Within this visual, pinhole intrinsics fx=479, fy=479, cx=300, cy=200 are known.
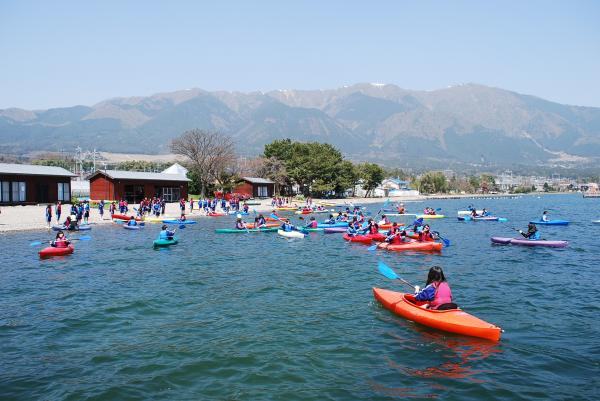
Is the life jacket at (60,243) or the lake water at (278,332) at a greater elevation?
the life jacket at (60,243)

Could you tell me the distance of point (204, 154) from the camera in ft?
241

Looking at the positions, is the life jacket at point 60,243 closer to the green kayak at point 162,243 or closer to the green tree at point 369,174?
the green kayak at point 162,243

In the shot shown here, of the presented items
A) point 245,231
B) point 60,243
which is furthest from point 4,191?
point 60,243

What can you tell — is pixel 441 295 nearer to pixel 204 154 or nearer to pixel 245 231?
pixel 245 231

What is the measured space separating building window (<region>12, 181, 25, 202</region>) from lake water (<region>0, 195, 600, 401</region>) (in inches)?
1046

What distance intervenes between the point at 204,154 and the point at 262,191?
15377 mm

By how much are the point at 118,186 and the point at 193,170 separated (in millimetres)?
21312

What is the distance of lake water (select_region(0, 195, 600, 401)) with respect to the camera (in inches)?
401

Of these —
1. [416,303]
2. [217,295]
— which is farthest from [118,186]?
[416,303]

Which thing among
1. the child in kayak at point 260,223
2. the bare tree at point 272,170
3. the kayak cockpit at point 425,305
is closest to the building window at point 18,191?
the child in kayak at point 260,223

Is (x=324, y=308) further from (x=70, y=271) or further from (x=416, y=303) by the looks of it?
(x=70, y=271)

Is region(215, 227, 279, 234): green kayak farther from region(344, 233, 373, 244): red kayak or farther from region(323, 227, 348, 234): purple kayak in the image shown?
region(344, 233, 373, 244): red kayak

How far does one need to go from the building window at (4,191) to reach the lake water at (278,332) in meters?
25.9

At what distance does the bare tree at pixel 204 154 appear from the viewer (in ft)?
239
